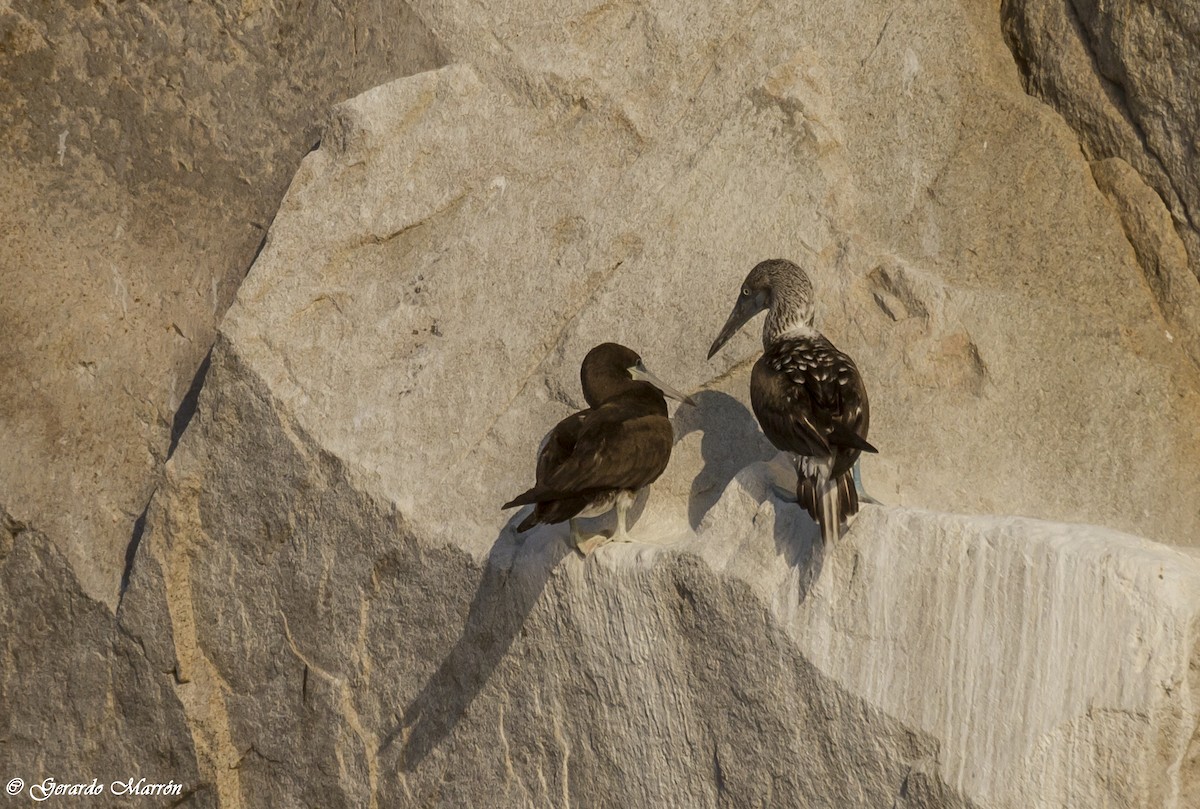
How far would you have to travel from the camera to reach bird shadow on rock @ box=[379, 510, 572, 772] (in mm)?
6426

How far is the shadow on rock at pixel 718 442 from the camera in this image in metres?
6.66

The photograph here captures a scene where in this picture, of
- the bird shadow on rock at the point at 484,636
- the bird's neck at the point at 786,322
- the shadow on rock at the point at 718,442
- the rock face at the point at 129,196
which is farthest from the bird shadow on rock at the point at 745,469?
the rock face at the point at 129,196

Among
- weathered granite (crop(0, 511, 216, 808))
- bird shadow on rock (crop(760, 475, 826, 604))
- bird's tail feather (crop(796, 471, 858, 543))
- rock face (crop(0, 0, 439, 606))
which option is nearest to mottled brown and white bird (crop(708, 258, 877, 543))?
bird's tail feather (crop(796, 471, 858, 543))

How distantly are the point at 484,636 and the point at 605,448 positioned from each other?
1297 mm

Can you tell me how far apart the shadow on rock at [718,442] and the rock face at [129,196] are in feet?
10.1

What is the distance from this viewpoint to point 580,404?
7.04 m

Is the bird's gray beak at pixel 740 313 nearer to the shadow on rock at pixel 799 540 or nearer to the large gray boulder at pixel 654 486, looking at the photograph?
the large gray boulder at pixel 654 486

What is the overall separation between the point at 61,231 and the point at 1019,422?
19.8 ft

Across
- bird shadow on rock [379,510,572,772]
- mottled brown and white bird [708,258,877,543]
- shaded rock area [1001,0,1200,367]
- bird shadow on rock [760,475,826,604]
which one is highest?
shaded rock area [1001,0,1200,367]

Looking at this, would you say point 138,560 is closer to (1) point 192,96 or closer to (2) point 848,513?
(1) point 192,96

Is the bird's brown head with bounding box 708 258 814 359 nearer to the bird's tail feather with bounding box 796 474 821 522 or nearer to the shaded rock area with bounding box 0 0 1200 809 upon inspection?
the shaded rock area with bounding box 0 0 1200 809

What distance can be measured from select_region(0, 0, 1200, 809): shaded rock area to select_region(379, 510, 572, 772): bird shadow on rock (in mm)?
18

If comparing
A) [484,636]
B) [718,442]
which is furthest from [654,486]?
[484,636]

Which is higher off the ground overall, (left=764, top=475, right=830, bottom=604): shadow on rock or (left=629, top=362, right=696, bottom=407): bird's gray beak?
(left=629, top=362, right=696, bottom=407): bird's gray beak
